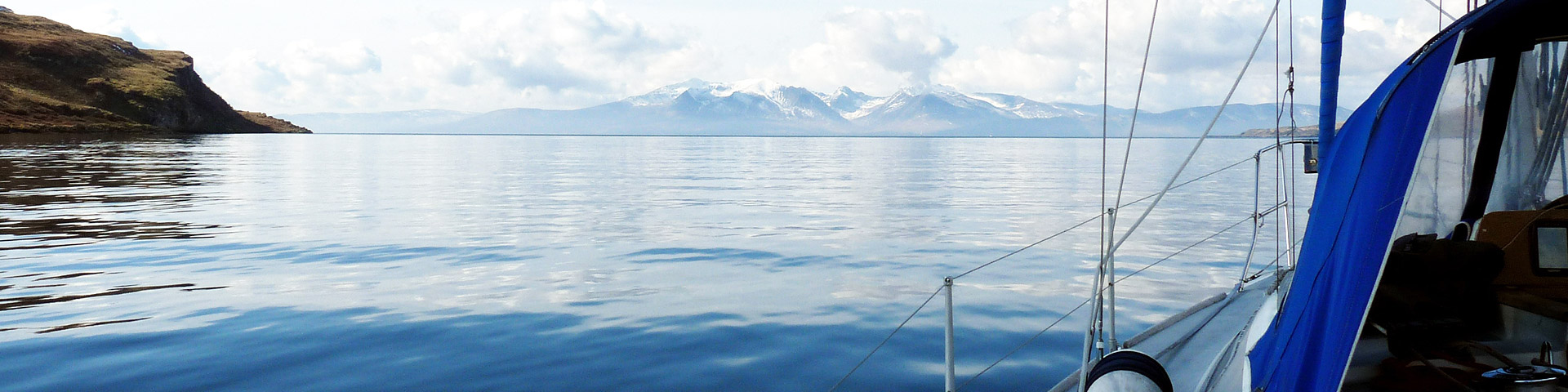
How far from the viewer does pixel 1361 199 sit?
171 inches

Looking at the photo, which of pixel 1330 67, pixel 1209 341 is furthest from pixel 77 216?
pixel 1330 67

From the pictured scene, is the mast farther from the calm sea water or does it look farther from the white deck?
the calm sea water

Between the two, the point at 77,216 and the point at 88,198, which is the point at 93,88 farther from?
the point at 77,216

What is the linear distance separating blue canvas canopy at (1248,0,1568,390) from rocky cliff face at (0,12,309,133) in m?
133

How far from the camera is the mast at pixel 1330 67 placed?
6.14m

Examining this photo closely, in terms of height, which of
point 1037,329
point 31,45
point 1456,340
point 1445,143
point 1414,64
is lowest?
point 1037,329

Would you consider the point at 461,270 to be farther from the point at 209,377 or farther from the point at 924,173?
the point at 924,173

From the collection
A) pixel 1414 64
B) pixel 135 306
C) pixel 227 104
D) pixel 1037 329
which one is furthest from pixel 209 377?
pixel 227 104

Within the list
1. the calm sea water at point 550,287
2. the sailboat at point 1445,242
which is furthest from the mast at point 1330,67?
the calm sea water at point 550,287

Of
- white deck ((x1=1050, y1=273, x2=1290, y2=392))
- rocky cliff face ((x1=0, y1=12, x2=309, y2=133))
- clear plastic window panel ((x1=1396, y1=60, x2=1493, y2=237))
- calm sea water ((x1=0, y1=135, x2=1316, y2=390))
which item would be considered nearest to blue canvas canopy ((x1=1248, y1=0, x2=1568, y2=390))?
clear plastic window panel ((x1=1396, y1=60, x2=1493, y2=237))

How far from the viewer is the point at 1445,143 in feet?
18.6

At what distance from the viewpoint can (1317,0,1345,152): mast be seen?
242 inches

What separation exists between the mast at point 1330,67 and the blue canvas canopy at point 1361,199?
A: 0.96 meters

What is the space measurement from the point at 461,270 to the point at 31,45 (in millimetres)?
164288
